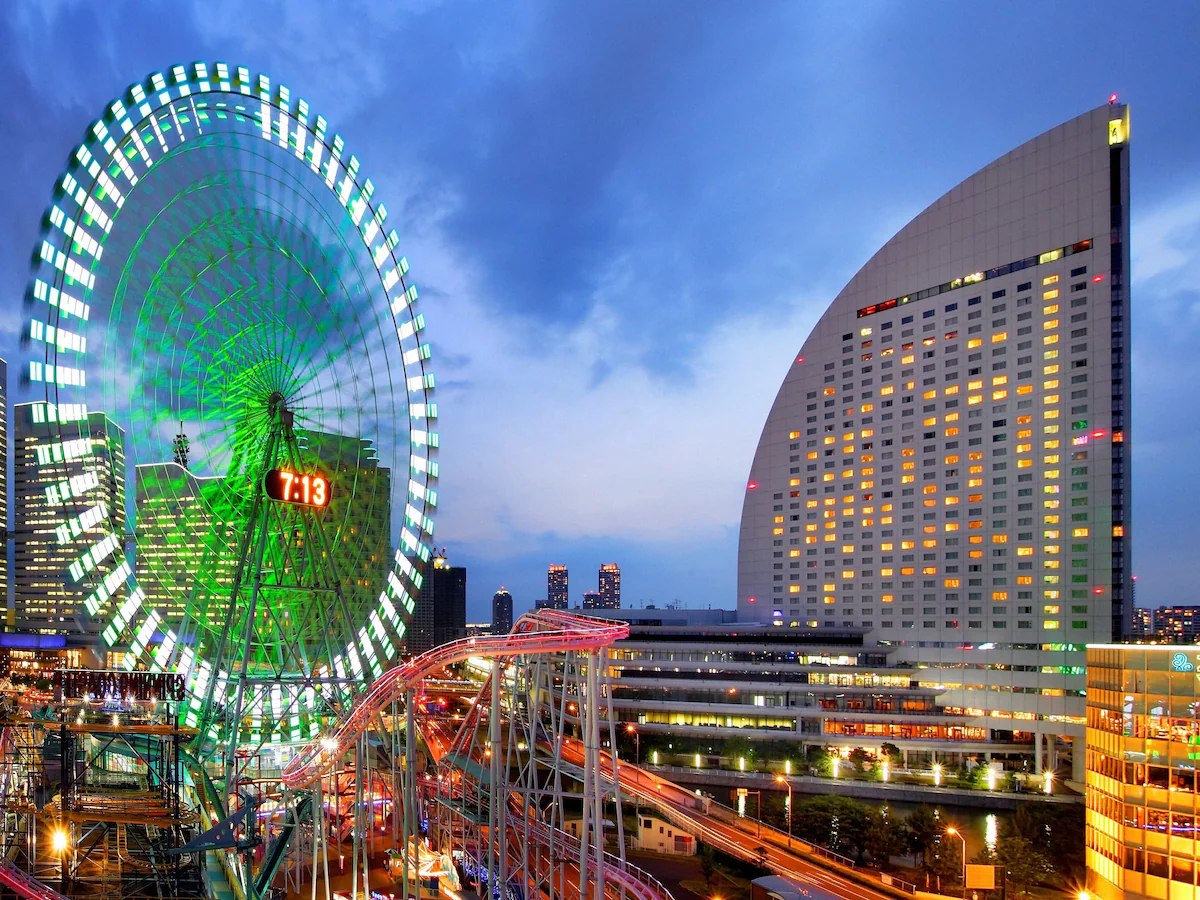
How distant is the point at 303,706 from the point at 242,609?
695 cm

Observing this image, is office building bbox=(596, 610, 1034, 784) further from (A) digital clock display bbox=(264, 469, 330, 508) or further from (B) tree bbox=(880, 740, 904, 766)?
(A) digital clock display bbox=(264, 469, 330, 508)

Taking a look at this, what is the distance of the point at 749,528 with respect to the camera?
11544 centimetres

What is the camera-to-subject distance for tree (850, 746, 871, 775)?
81.4m

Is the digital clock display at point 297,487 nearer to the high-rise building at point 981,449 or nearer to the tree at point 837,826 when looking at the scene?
the tree at point 837,826

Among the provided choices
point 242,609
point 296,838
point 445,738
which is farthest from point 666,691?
point 242,609

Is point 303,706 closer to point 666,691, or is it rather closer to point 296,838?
point 296,838

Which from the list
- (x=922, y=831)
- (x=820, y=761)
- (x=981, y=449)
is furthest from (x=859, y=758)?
(x=981, y=449)

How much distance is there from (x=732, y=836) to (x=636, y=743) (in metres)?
27.5

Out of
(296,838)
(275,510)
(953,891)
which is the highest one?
(275,510)

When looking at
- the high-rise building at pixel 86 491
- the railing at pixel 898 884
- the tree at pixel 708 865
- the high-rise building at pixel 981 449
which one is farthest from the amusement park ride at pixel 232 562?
the high-rise building at pixel 981 449

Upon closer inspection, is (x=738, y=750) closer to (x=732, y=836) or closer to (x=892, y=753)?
(x=892, y=753)

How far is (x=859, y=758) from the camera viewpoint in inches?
3265

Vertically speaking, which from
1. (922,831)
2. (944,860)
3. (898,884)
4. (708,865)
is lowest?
(898,884)

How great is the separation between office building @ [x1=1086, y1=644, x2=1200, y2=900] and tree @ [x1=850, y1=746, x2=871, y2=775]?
38.8m
